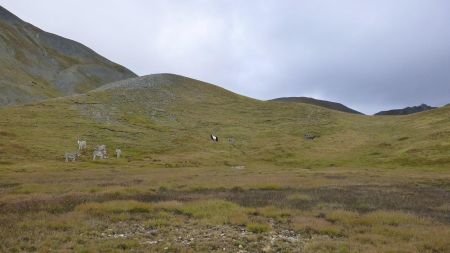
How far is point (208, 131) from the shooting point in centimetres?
11031

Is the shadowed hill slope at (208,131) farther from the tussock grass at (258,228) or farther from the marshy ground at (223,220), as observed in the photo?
the tussock grass at (258,228)

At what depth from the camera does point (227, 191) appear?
39.3 m

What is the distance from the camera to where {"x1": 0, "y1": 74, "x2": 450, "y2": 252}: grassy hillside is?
2055 centimetres

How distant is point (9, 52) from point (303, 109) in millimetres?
128073

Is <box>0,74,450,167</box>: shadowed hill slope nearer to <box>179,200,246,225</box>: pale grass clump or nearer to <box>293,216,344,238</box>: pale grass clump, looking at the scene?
<box>179,200,246,225</box>: pale grass clump

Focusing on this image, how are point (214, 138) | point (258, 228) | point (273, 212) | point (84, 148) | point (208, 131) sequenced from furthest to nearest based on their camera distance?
1. point (208, 131)
2. point (214, 138)
3. point (84, 148)
4. point (273, 212)
5. point (258, 228)

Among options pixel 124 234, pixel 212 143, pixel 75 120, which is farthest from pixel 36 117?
pixel 124 234

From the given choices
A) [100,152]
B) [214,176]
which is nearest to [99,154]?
[100,152]

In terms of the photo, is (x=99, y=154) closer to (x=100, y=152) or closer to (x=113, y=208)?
Answer: (x=100, y=152)

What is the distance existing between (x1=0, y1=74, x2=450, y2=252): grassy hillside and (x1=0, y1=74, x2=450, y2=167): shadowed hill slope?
0.38m

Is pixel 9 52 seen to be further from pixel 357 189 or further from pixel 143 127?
pixel 357 189

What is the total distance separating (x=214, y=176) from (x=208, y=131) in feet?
182

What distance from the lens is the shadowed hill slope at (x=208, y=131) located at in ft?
264

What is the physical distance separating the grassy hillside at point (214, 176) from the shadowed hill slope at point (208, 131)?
383 millimetres
